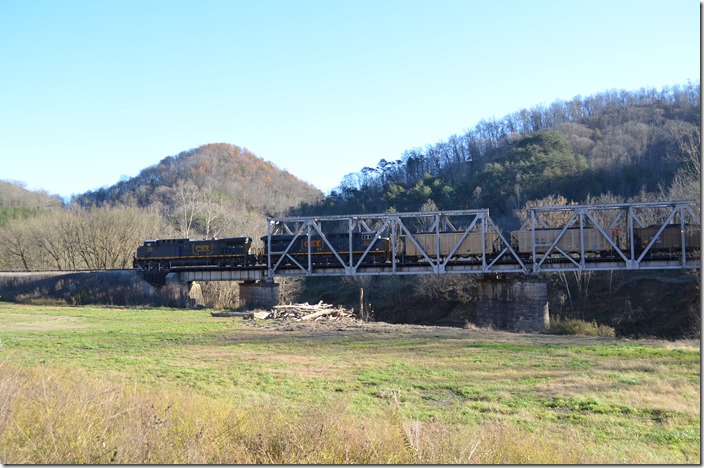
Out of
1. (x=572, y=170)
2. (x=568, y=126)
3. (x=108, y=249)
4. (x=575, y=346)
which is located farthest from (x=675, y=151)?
(x=108, y=249)

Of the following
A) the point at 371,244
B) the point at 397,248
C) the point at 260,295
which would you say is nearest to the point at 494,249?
the point at 397,248

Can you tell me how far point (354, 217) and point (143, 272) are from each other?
61.3 ft

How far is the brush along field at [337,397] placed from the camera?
24.5ft

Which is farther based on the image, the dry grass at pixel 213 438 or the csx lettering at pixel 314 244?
the csx lettering at pixel 314 244

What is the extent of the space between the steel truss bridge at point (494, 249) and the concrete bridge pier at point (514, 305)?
1.34 meters

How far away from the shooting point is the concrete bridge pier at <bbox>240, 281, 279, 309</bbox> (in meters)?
45.4

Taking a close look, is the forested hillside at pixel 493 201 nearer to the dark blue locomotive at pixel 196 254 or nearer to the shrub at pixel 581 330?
the dark blue locomotive at pixel 196 254

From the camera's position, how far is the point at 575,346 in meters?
23.3

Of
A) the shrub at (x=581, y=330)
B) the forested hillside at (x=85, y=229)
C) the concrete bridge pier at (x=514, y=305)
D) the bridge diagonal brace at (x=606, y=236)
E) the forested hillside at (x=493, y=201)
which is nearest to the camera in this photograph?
the shrub at (x=581, y=330)

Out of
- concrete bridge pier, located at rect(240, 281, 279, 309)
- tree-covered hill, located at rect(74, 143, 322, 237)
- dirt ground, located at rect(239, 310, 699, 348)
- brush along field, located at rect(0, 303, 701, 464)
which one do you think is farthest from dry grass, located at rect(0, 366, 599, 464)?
tree-covered hill, located at rect(74, 143, 322, 237)

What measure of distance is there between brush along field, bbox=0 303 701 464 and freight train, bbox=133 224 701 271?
17.3m

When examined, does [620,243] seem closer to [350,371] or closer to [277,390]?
[350,371]

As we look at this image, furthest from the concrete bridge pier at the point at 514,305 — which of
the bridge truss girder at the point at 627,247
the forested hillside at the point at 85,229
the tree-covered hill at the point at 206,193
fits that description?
the tree-covered hill at the point at 206,193

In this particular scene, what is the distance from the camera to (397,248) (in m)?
49.2
